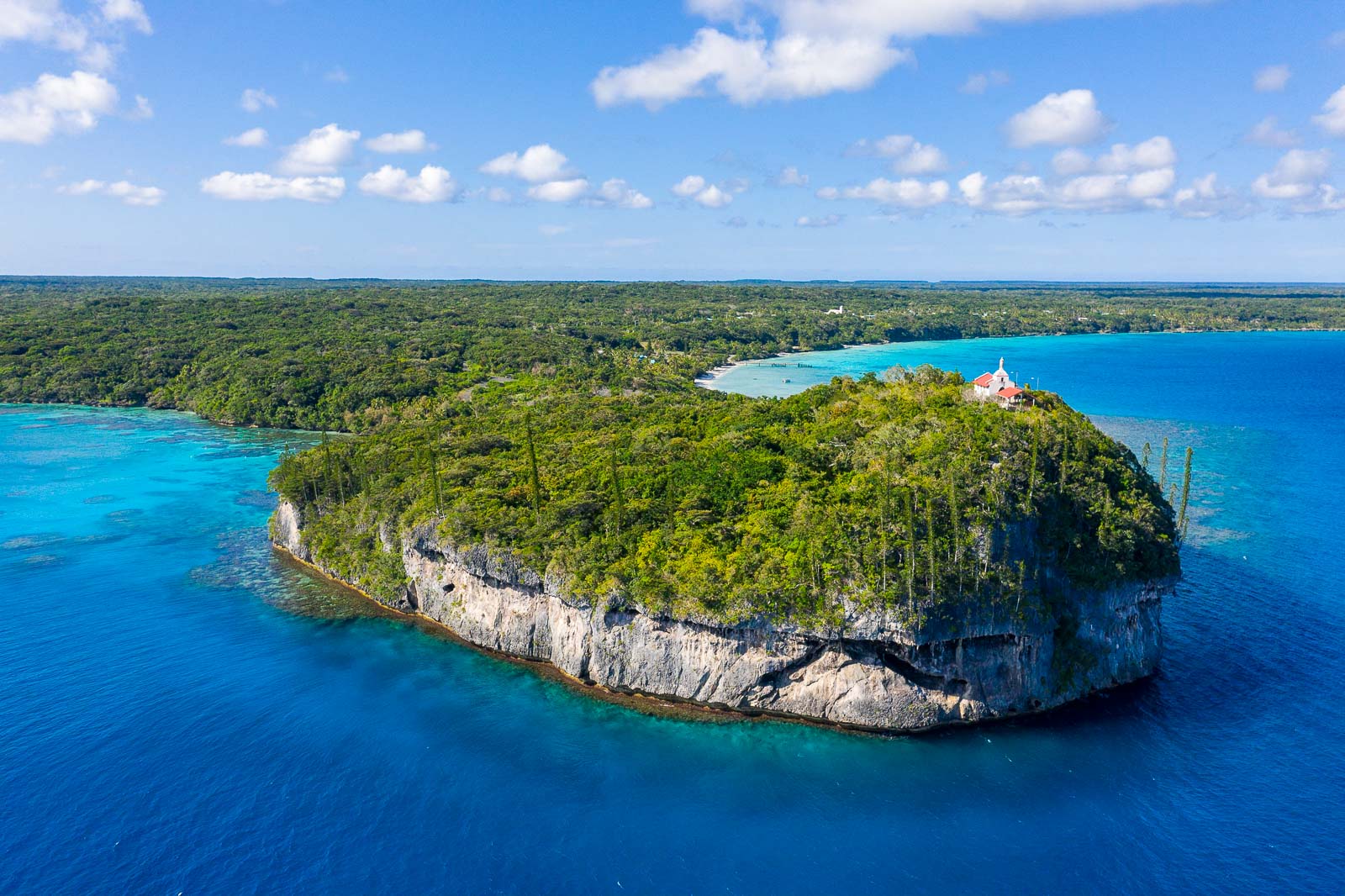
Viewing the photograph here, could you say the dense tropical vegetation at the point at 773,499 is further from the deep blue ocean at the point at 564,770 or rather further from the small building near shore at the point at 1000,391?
the deep blue ocean at the point at 564,770

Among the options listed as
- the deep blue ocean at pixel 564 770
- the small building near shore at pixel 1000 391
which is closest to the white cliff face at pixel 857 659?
the deep blue ocean at pixel 564 770

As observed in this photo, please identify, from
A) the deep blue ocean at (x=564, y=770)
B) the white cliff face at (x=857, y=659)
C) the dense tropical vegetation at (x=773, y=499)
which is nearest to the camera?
the deep blue ocean at (x=564, y=770)

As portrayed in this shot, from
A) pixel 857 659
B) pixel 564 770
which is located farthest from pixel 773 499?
pixel 564 770

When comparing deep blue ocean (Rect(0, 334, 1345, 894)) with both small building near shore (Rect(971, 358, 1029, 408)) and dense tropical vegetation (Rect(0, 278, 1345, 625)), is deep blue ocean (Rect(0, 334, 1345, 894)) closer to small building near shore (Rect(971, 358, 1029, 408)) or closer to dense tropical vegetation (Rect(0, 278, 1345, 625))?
dense tropical vegetation (Rect(0, 278, 1345, 625))

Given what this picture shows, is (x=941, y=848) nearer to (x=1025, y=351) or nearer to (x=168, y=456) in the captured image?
(x=168, y=456)

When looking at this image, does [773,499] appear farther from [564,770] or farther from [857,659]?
[564,770]

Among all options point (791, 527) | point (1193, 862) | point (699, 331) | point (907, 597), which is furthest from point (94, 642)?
point (699, 331)

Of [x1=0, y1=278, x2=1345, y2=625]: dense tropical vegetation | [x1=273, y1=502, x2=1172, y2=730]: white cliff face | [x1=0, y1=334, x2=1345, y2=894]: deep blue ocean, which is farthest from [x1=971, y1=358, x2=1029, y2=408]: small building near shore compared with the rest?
[x1=0, y1=334, x2=1345, y2=894]: deep blue ocean
